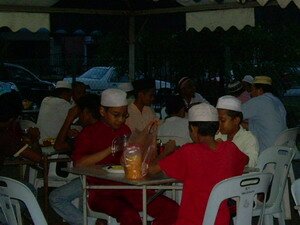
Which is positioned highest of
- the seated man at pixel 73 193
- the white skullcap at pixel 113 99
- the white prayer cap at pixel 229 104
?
the white skullcap at pixel 113 99

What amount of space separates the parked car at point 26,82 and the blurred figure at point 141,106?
11850 millimetres

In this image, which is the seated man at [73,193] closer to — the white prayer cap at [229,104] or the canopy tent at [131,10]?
the white prayer cap at [229,104]

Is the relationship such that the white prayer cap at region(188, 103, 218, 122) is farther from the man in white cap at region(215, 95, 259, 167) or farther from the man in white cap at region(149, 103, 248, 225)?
the man in white cap at region(215, 95, 259, 167)

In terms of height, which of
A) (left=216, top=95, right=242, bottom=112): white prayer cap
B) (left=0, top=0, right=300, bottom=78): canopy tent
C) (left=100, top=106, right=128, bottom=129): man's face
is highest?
(left=0, top=0, right=300, bottom=78): canopy tent

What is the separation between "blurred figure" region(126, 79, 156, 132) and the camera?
8344 millimetres

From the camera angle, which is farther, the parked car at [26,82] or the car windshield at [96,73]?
the parked car at [26,82]

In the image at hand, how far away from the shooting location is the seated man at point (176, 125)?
23.9 ft

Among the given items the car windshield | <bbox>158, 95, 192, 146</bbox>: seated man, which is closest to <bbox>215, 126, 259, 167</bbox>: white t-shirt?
<bbox>158, 95, 192, 146</bbox>: seated man

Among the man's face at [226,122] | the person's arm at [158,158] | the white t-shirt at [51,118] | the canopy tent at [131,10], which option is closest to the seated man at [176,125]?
the man's face at [226,122]

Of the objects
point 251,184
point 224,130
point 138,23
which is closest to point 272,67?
point 138,23

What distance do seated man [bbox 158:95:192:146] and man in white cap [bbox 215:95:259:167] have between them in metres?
0.86

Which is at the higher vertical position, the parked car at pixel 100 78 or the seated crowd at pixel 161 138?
the seated crowd at pixel 161 138

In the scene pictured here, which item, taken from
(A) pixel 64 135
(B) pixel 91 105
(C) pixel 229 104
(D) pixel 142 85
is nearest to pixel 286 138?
(D) pixel 142 85

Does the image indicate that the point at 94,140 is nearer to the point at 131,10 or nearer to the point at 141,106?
the point at 141,106
